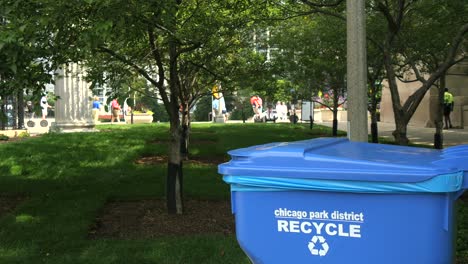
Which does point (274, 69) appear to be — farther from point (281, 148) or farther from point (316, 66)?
point (281, 148)

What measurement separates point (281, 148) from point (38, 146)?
35.5ft

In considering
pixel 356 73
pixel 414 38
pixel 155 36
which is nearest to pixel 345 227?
pixel 356 73

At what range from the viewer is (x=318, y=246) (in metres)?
2.48

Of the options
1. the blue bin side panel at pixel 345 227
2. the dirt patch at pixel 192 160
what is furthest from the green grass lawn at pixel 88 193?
the blue bin side panel at pixel 345 227

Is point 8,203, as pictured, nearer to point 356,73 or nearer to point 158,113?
point 356,73

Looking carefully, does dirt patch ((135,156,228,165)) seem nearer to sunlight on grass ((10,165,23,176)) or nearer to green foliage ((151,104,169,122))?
sunlight on grass ((10,165,23,176))

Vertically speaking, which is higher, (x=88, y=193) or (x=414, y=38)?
(x=414, y=38)

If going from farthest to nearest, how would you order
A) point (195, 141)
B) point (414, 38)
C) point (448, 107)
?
point (448, 107), point (195, 141), point (414, 38)

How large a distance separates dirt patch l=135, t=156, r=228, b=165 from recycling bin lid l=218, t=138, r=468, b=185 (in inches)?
338

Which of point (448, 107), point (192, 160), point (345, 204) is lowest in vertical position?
point (192, 160)

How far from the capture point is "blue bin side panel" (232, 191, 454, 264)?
7.56 ft

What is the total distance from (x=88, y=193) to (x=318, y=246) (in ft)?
20.6

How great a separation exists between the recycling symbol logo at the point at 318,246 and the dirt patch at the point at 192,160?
8.80 m

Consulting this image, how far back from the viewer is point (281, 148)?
2.67m
